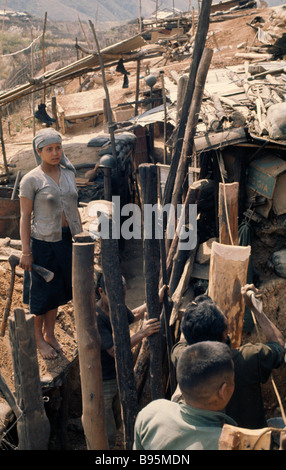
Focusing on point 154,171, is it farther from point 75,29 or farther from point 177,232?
point 75,29

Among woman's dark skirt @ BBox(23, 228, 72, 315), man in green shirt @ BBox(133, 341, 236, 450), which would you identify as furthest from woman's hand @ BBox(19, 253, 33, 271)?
man in green shirt @ BBox(133, 341, 236, 450)

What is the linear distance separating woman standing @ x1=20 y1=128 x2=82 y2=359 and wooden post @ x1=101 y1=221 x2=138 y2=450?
928 mm

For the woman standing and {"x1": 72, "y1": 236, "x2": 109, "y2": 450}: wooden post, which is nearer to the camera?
{"x1": 72, "y1": 236, "x2": 109, "y2": 450}: wooden post

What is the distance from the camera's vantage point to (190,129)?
5.23 metres

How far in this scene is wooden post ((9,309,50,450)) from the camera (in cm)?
293

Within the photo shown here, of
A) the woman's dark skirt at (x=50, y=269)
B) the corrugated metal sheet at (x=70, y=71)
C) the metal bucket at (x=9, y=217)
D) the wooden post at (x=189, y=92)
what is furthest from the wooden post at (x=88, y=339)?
the corrugated metal sheet at (x=70, y=71)

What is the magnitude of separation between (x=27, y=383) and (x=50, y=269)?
129 cm

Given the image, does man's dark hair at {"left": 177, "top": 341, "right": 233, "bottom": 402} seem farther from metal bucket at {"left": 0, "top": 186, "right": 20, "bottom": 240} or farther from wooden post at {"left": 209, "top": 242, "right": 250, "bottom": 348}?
metal bucket at {"left": 0, "top": 186, "right": 20, "bottom": 240}

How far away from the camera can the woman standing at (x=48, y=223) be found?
391 centimetres

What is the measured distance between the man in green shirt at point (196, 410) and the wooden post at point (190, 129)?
3.24 metres

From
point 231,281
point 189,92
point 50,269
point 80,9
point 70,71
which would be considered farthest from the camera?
point 80,9

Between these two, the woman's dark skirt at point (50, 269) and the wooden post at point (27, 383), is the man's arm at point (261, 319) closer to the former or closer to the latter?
the wooden post at point (27, 383)

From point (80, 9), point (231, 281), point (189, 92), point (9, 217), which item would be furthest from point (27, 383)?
point (80, 9)

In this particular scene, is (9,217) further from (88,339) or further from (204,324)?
(204,324)
